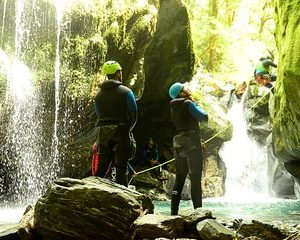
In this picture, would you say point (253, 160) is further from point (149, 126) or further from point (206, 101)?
point (149, 126)

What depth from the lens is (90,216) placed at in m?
4.83

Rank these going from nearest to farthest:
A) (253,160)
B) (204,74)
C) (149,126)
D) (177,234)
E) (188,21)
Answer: (177,234), (188,21), (149,126), (253,160), (204,74)

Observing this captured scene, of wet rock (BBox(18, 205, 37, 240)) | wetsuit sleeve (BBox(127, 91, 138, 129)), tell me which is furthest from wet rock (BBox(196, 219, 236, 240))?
wetsuit sleeve (BBox(127, 91, 138, 129))

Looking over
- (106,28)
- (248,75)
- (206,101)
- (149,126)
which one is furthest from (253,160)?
(106,28)

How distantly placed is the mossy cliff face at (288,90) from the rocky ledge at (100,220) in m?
3.38

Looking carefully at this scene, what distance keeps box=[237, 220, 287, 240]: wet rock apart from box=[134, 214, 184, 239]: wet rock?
771mm

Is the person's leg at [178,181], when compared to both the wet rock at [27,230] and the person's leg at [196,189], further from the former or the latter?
the wet rock at [27,230]

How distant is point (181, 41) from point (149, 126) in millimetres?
4826

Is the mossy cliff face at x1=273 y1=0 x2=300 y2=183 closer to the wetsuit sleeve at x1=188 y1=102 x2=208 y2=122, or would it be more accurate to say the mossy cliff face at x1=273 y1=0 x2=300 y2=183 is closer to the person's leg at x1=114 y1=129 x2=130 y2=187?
the wetsuit sleeve at x1=188 y1=102 x2=208 y2=122

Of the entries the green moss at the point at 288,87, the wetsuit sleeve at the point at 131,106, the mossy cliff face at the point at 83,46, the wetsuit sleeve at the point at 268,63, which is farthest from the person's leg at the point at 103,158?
the wetsuit sleeve at the point at 268,63

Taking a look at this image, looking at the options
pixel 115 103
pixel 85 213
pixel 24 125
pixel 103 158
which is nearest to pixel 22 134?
pixel 24 125

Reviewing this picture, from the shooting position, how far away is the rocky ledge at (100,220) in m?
4.53

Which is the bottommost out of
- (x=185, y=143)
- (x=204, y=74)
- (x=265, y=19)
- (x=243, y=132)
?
(x=243, y=132)

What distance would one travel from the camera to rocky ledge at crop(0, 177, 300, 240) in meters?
4.53
